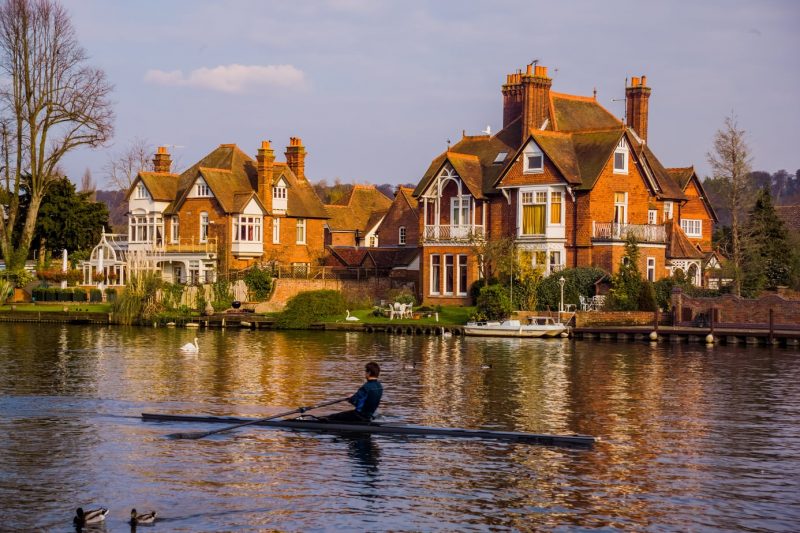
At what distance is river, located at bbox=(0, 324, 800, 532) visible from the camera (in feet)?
65.4

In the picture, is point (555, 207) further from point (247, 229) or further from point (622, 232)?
point (247, 229)

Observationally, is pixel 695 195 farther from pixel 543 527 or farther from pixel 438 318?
pixel 543 527

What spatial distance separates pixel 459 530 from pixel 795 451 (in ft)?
35.1

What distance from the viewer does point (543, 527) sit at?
19.0 meters

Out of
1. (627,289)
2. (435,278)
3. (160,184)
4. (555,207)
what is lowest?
(627,289)

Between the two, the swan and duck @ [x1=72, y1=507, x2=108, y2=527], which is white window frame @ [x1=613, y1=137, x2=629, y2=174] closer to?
the swan

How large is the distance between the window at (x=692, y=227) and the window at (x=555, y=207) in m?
17.3

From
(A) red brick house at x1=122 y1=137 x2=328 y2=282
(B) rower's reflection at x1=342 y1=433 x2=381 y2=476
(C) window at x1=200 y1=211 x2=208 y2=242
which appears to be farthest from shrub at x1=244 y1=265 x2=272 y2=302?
(B) rower's reflection at x1=342 y1=433 x2=381 y2=476

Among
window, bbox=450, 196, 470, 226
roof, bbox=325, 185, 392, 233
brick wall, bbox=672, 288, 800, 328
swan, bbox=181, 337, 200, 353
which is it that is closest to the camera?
swan, bbox=181, 337, 200, 353

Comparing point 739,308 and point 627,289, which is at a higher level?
point 627,289

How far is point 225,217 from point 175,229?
18.3 ft

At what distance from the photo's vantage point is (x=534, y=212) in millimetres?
64375

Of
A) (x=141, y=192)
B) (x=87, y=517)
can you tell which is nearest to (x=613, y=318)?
(x=141, y=192)

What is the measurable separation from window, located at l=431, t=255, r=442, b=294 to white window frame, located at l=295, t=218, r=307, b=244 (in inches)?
681
